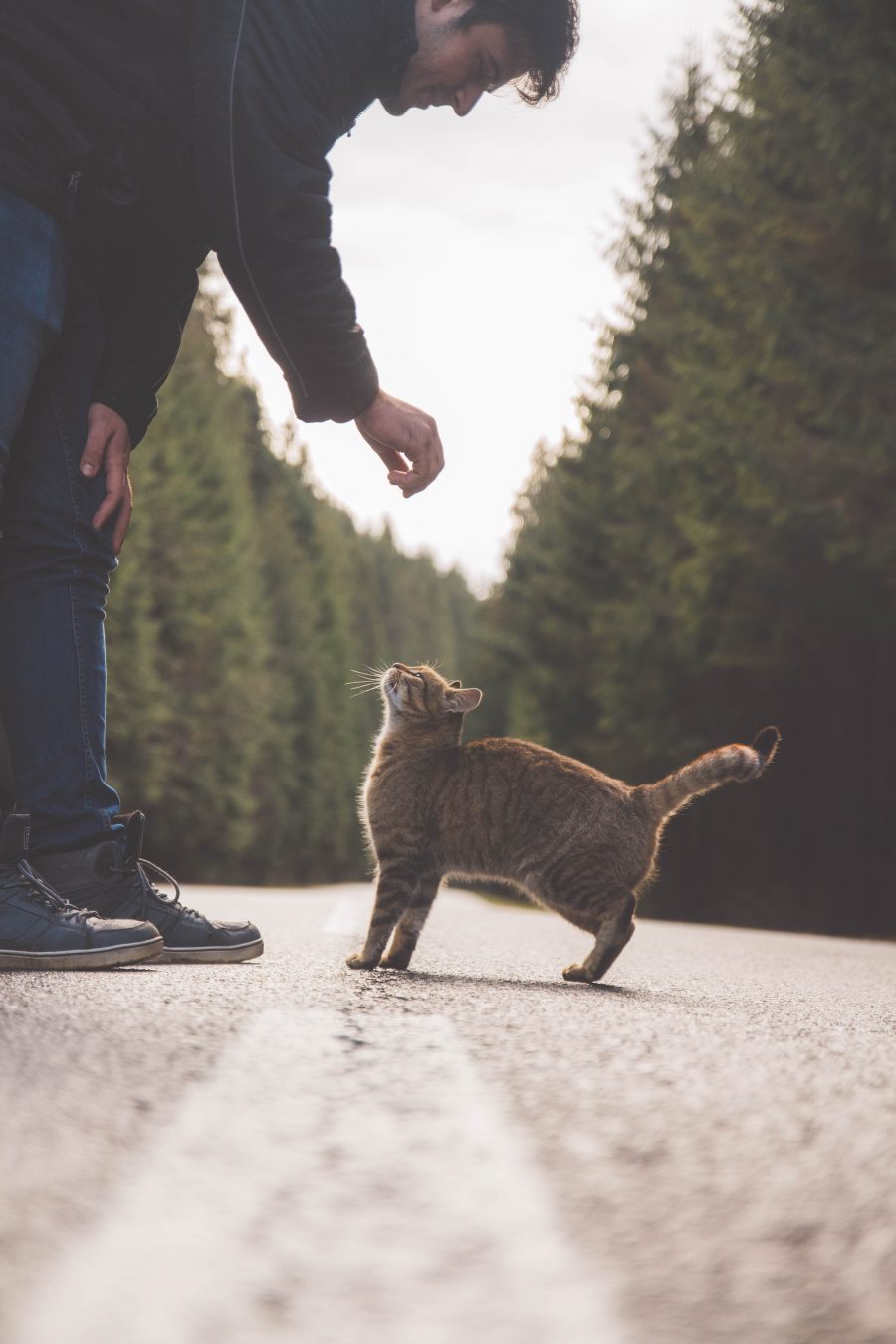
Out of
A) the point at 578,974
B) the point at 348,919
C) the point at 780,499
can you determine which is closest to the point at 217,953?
the point at 578,974

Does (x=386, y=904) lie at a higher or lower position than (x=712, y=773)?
lower

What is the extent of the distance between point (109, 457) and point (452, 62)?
4.31 ft

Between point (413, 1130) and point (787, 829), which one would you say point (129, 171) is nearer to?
point (413, 1130)

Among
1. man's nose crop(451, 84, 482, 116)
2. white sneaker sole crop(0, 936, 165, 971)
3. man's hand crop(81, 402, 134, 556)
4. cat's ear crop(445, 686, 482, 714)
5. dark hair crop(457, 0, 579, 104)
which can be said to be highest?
dark hair crop(457, 0, 579, 104)

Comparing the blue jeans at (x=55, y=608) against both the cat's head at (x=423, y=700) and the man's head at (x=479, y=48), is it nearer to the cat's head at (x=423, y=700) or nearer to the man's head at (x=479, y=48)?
the man's head at (x=479, y=48)

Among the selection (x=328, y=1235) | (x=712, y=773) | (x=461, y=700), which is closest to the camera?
(x=328, y=1235)

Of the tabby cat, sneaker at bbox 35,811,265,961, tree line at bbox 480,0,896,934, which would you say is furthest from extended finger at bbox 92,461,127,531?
tree line at bbox 480,0,896,934

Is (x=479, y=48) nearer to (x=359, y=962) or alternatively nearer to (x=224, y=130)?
(x=224, y=130)

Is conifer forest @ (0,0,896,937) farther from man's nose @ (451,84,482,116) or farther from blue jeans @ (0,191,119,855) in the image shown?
blue jeans @ (0,191,119,855)

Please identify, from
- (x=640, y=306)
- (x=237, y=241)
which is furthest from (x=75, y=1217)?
(x=640, y=306)

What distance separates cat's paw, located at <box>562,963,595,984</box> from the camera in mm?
3873

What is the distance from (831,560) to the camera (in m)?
12.6

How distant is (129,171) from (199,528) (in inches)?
1215

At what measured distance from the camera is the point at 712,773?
13.5 feet
